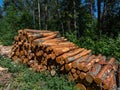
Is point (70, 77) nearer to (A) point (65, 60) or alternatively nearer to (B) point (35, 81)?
(A) point (65, 60)

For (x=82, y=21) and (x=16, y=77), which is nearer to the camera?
(x=16, y=77)

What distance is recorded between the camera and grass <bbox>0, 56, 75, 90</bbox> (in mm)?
8258

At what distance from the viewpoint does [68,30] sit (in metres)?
27.7

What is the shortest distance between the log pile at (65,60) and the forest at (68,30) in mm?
167

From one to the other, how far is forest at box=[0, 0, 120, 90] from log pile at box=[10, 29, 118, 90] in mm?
167

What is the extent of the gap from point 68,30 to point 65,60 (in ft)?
63.1

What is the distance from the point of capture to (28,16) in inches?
968

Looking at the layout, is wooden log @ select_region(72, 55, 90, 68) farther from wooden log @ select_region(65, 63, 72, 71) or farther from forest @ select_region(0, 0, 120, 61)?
forest @ select_region(0, 0, 120, 61)

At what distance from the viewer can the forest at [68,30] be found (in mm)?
8672

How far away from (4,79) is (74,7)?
17.4 metres

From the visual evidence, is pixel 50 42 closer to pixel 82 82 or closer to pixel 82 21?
pixel 82 82

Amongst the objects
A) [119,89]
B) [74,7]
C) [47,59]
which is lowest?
[119,89]

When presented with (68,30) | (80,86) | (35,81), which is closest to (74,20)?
(68,30)

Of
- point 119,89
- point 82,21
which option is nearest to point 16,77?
point 119,89
